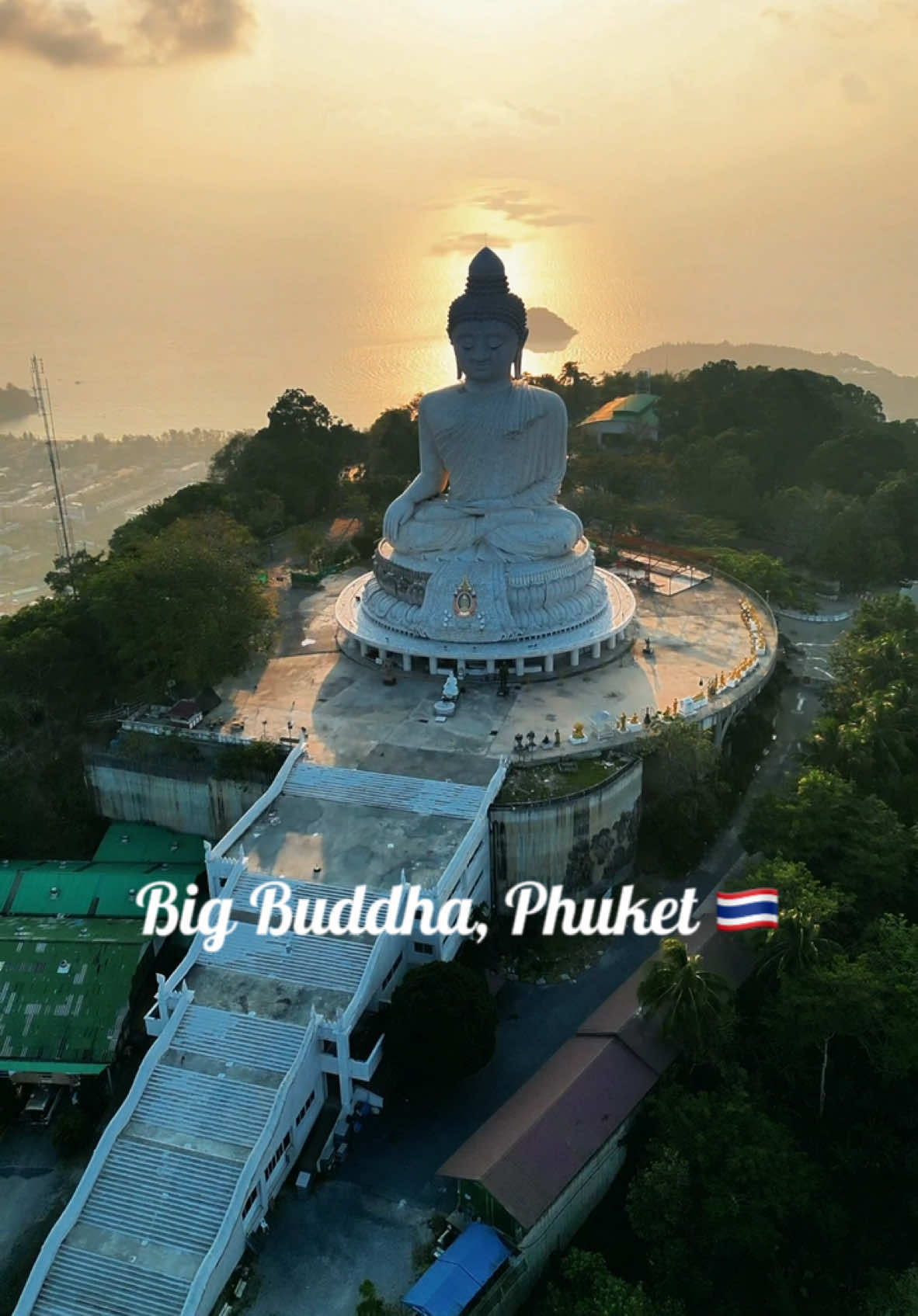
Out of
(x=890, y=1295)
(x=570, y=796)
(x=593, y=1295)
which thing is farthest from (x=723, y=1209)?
(x=570, y=796)

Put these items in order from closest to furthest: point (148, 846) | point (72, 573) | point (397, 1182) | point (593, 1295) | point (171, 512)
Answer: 1. point (593, 1295)
2. point (397, 1182)
3. point (148, 846)
4. point (72, 573)
5. point (171, 512)

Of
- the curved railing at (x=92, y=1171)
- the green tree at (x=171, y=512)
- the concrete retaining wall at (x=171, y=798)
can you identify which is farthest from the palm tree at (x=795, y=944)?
the green tree at (x=171, y=512)

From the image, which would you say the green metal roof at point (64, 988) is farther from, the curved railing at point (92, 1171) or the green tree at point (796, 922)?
the green tree at point (796, 922)

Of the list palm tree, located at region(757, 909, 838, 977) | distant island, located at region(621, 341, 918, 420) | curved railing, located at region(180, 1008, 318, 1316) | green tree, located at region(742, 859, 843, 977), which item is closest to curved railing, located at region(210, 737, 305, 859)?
curved railing, located at region(180, 1008, 318, 1316)

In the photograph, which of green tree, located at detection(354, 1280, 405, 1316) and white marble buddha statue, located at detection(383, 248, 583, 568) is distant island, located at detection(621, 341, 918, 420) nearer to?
white marble buddha statue, located at detection(383, 248, 583, 568)

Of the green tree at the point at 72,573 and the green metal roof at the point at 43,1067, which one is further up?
the green tree at the point at 72,573

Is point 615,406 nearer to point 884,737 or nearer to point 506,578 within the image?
point 506,578

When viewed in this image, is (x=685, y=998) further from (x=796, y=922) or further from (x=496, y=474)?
(x=496, y=474)
